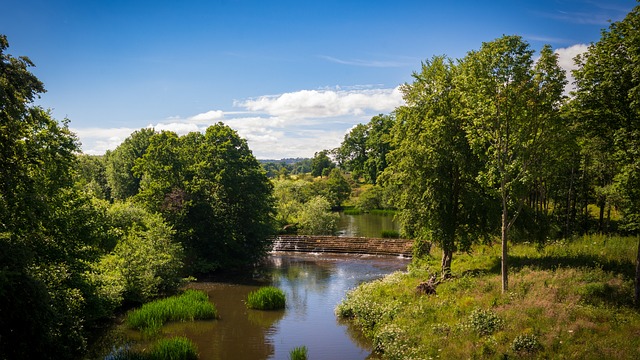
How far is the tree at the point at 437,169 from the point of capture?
24094 millimetres

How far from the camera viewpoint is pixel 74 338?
16.5m

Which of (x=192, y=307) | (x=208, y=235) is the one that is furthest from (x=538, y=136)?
(x=208, y=235)

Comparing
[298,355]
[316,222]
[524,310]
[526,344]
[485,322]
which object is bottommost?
[298,355]

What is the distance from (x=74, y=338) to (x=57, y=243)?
16.0ft

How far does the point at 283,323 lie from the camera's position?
79.5ft

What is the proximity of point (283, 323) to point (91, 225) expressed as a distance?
11.3 metres

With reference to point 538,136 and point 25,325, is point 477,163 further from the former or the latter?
point 25,325

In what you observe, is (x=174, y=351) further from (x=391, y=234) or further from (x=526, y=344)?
(x=391, y=234)

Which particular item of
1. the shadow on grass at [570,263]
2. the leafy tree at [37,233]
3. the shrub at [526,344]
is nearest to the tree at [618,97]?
the shadow on grass at [570,263]

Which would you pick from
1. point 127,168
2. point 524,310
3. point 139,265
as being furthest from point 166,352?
point 127,168

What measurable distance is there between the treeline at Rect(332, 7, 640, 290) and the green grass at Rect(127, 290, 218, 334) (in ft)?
42.2

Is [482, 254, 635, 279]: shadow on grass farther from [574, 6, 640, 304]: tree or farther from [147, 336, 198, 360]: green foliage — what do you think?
[147, 336, 198, 360]: green foliage

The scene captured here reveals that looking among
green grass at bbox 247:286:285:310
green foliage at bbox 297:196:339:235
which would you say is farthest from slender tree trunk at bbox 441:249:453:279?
green foliage at bbox 297:196:339:235

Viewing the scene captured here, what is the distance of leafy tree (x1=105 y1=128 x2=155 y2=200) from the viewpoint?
240 feet
